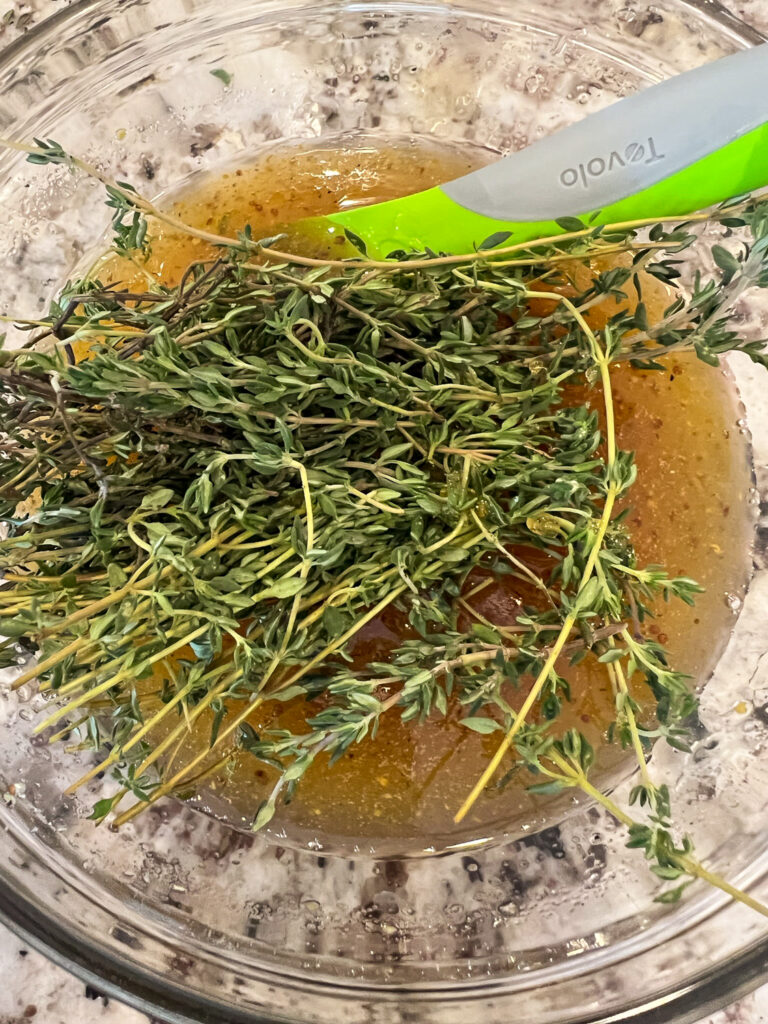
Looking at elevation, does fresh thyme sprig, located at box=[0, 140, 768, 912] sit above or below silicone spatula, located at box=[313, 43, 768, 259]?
below

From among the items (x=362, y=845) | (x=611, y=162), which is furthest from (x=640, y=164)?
(x=362, y=845)

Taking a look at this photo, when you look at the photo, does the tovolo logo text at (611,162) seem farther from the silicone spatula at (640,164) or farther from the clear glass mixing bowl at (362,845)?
the clear glass mixing bowl at (362,845)

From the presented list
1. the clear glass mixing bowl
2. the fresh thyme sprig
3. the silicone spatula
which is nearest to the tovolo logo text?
the silicone spatula

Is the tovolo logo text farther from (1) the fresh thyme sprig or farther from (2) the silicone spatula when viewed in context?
(1) the fresh thyme sprig

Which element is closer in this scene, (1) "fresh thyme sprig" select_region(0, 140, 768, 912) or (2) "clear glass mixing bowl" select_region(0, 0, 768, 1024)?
(1) "fresh thyme sprig" select_region(0, 140, 768, 912)

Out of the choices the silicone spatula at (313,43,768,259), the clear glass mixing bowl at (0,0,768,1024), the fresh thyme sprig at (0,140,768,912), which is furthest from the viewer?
the clear glass mixing bowl at (0,0,768,1024)

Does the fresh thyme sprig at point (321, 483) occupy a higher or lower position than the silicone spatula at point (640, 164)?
lower

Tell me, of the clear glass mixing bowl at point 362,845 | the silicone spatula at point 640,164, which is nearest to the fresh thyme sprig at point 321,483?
the silicone spatula at point 640,164
